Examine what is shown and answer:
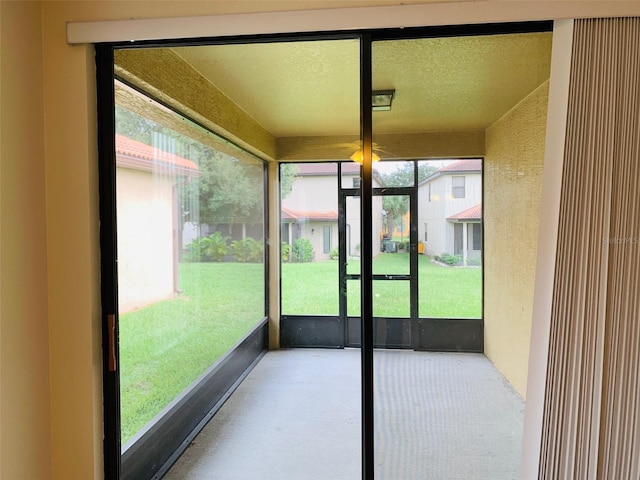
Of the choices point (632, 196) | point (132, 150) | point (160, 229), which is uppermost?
point (132, 150)

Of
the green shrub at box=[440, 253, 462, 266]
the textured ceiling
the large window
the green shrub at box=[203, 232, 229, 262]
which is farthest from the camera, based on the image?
the green shrub at box=[203, 232, 229, 262]

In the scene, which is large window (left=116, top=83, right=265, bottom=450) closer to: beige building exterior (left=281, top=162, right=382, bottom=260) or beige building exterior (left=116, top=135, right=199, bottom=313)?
beige building exterior (left=116, top=135, right=199, bottom=313)

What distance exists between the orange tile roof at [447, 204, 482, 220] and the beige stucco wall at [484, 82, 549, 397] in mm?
62

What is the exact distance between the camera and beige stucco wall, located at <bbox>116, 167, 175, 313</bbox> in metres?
2.27

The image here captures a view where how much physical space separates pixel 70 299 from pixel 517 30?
7.41ft

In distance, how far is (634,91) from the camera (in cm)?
146

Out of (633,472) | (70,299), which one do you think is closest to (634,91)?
(633,472)

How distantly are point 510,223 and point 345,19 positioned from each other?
6.19 ft

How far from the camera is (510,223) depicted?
276 cm

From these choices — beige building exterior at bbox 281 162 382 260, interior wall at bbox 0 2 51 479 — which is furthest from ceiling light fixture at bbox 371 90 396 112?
beige building exterior at bbox 281 162 382 260

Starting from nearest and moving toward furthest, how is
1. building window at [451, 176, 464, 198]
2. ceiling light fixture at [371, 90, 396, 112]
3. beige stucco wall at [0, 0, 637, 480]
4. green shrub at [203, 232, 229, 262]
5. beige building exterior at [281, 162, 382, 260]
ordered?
beige stucco wall at [0, 0, 637, 480], ceiling light fixture at [371, 90, 396, 112], building window at [451, 176, 464, 198], green shrub at [203, 232, 229, 262], beige building exterior at [281, 162, 382, 260]

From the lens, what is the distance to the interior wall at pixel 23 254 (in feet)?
5.06

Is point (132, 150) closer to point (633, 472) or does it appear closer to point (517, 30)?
point (517, 30)

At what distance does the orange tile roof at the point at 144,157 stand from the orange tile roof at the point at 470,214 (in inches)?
78.5
